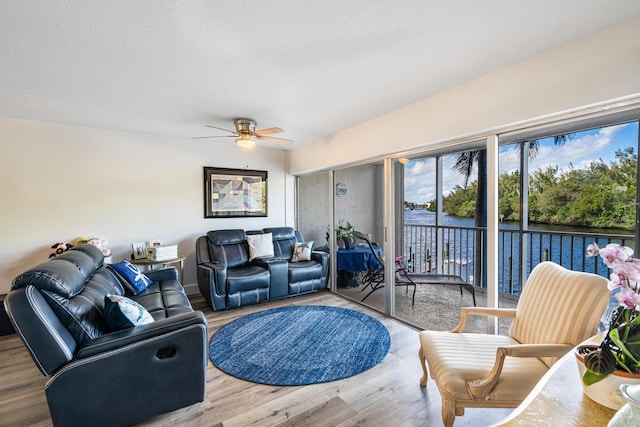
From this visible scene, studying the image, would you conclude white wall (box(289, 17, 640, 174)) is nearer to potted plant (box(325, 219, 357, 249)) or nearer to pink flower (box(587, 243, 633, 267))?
potted plant (box(325, 219, 357, 249))

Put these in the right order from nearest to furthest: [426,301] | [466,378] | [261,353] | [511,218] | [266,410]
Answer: [466,378]
[266,410]
[511,218]
[261,353]
[426,301]

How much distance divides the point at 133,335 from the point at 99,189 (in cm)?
303

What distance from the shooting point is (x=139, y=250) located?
382 centimetres

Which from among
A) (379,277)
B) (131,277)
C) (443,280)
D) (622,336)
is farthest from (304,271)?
(622,336)

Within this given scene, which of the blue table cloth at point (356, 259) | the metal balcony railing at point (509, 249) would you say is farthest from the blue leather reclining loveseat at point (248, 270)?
the metal balcony railing at point (509, 249)

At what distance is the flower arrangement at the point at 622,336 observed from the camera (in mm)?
848

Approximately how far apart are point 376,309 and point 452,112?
2507 mm

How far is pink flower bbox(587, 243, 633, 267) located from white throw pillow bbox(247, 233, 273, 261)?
12.9ft

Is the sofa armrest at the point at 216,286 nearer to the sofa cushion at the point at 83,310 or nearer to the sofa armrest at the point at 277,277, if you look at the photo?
the sofa armrest at the point at 277,277

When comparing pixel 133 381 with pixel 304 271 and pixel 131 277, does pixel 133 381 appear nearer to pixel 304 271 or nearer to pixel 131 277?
pixel 131 277

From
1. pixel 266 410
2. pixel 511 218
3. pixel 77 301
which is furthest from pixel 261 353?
pixel 511 218

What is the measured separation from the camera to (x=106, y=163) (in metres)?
3.86

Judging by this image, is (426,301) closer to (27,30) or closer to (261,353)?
(261,353)

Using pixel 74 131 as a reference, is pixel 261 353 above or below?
below
